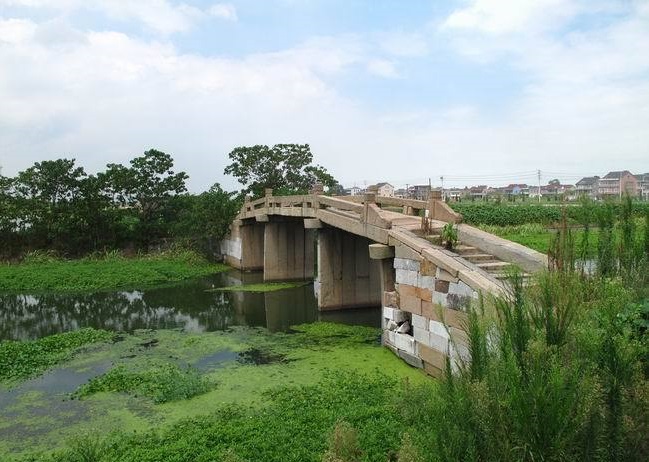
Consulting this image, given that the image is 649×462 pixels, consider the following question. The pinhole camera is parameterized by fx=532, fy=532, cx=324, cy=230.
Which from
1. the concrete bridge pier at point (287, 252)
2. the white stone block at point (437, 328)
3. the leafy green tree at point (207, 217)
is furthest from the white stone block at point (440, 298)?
the leafy green tree at point (207, 217)

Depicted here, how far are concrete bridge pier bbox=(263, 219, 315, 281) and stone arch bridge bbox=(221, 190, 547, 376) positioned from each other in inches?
103

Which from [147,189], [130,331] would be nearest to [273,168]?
[147,189]

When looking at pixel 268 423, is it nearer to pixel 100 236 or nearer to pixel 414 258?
pixel 414 258

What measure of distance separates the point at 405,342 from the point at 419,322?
0.69 meters

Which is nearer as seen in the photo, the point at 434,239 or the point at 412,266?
the point at 412,266

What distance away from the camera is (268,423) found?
7.65 meters

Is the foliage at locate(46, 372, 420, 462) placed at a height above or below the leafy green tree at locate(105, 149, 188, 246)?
below

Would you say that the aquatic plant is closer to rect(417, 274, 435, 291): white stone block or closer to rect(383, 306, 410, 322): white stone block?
rect(383, 306, 410, 322): white stone block

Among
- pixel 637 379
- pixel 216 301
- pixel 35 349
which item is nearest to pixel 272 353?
pixel 35 349

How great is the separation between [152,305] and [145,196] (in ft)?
44.4

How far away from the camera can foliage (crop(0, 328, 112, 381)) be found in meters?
11.5

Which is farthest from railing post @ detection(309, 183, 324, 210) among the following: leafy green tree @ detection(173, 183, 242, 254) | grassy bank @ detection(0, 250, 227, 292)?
leafy green tree @ detection(173, 183, 242, 254)

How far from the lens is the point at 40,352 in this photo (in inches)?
509

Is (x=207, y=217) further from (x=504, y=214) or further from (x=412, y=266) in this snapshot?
(x=412, y=266)
